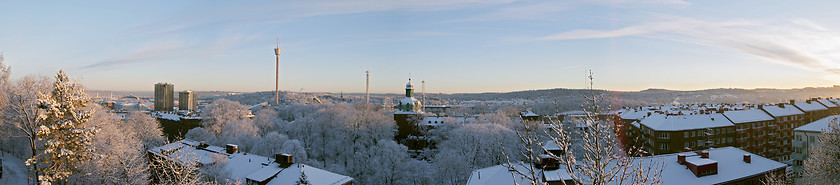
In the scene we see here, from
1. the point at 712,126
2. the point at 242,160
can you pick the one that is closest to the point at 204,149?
the point at 242,160

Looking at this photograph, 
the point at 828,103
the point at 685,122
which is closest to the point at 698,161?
the point at 685,122

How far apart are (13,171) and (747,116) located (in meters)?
78.9

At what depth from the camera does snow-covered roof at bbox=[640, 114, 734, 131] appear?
49.7 meters

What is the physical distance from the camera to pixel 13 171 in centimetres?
3262

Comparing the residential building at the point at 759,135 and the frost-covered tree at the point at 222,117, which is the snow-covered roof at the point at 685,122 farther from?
the frost-covered tree at the point at 222,117

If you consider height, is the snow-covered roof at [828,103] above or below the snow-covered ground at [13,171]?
above

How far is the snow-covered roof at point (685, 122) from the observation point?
49.7 metres

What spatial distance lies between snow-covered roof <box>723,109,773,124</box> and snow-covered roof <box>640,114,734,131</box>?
1.78 m

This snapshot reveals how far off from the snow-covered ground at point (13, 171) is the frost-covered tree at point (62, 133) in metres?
9.38

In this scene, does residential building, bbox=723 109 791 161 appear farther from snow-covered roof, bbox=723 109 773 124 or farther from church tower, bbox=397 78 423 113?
church tower, bbox=397 78 423 113

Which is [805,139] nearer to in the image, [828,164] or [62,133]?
[828,164]

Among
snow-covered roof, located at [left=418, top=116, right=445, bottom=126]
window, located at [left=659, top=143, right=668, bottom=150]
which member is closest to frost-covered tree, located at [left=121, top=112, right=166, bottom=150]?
snow-covered roof, located at [left=418, top=116, right=445, bottom=126]

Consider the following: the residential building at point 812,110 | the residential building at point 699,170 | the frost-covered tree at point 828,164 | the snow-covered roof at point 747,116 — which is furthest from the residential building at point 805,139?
the frost-covered tree at point 828,164

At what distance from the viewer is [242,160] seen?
122 ft
